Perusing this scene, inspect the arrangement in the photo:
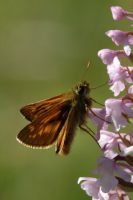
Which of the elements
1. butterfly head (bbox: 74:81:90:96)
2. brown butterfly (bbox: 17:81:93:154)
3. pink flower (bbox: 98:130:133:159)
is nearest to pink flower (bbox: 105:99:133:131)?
pink flower (bbox: 98:130:133:159)

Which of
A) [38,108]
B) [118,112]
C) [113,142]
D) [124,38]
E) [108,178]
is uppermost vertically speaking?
[124,38]

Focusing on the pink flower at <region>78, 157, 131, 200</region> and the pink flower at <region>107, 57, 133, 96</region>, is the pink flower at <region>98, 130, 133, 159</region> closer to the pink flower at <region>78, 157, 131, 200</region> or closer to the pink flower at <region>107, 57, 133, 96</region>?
the pink flower at <region>78, 157, 131, 200</region>

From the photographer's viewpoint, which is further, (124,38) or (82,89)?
(82,89)

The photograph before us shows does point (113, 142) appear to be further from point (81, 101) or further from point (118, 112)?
point (81, 101)

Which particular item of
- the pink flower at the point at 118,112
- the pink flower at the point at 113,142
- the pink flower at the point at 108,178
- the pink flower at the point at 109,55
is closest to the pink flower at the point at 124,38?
the pink flower at the point at 109,55

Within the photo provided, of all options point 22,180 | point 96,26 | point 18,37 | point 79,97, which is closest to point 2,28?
point 18,37

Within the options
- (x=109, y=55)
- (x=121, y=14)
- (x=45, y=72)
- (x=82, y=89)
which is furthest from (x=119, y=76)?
(x=45, y=72)

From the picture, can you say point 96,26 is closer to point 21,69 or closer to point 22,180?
point 21,69
